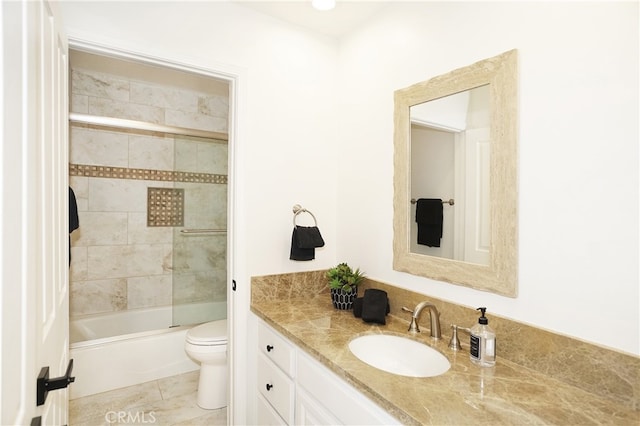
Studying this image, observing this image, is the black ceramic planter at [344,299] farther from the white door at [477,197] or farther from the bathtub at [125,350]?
the bathtub at [125,350]

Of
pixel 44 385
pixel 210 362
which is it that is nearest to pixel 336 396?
pixel 44 385

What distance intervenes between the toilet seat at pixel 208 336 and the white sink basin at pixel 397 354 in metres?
1.15

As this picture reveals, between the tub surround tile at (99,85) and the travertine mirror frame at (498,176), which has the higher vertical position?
the tub surround tile at (99,85)

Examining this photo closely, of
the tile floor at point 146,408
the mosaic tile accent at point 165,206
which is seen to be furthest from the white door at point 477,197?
the mosaic tile accent at point 165,206

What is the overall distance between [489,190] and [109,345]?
8.93ft

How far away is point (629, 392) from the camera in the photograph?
3.34 ft

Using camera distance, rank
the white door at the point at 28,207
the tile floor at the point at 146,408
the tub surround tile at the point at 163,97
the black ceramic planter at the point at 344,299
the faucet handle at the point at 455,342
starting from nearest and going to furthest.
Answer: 1. the white door at the point at 28,207
2. the faucet handle at the point at 455,342
3. the black ceramic planter at the point at 344,299
4. the tile floor at the point at 146,408
5. the tub surround tile at the point at 163,97

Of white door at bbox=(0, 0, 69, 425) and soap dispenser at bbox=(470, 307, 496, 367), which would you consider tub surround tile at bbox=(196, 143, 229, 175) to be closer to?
white door at bbox=(0, 0, 69, 425)

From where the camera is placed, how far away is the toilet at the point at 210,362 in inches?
89.1

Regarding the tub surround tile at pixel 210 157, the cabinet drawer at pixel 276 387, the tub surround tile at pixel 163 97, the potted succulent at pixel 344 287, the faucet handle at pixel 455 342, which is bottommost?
the cabinet drawer at pixel 276 387

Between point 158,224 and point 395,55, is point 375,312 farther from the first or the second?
point 158,224

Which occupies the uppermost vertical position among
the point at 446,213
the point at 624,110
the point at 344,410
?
the point at 624,110

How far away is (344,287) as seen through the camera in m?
1.90

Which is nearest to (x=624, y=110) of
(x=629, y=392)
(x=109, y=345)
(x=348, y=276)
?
(x=629, y=392)
